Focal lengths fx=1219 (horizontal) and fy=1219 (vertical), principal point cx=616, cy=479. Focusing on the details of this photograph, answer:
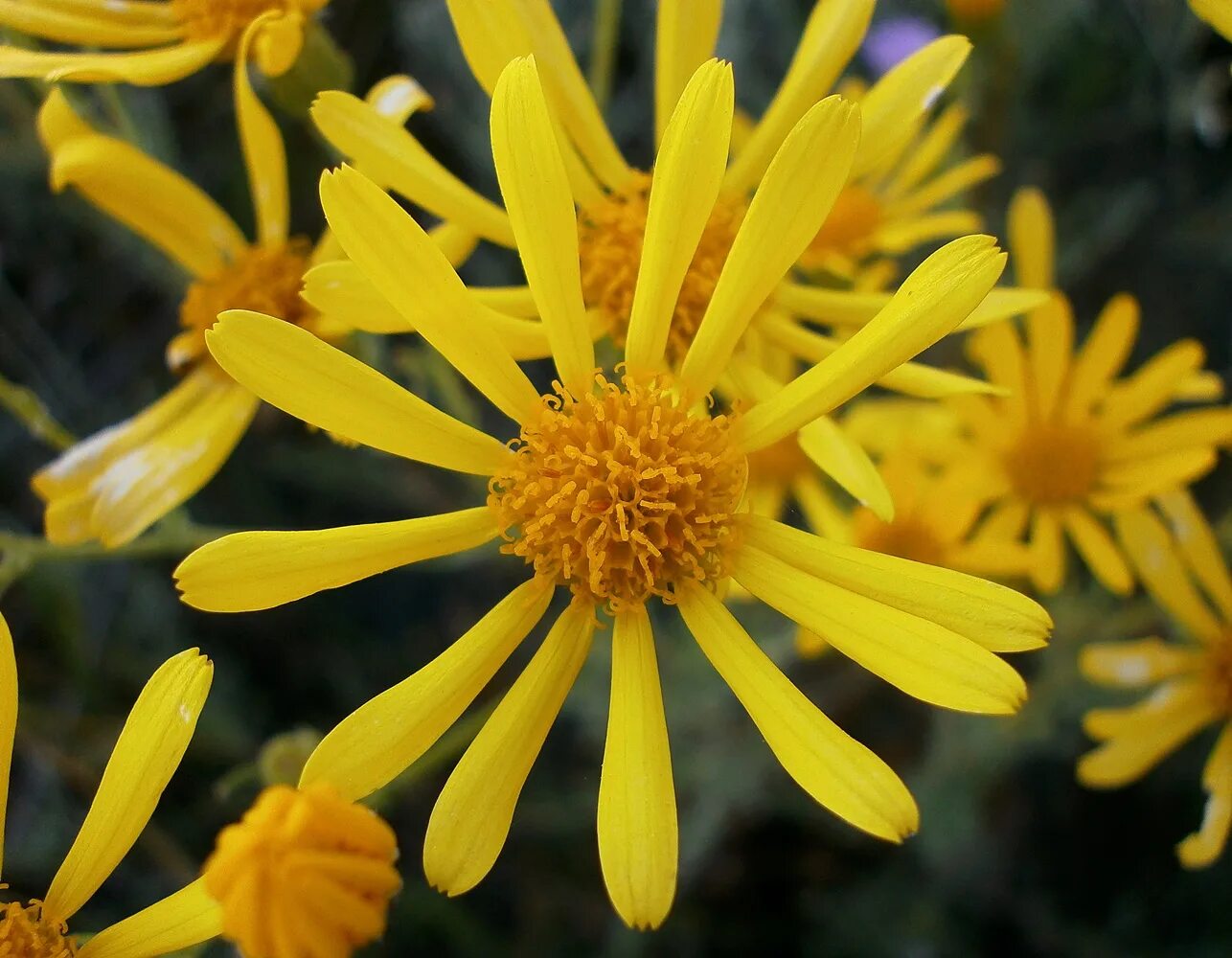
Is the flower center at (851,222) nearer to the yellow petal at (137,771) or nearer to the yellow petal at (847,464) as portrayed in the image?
the yellow petal at (847,464)

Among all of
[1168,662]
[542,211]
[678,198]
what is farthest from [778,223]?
[1168,662]

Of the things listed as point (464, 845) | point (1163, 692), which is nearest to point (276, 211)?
point (464, 845)

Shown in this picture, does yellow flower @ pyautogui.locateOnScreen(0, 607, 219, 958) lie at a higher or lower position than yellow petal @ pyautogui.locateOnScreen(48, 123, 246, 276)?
lower

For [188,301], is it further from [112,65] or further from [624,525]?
[624,525]

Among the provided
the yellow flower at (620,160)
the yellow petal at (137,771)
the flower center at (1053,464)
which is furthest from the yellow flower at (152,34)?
the flower center at (1053,464)

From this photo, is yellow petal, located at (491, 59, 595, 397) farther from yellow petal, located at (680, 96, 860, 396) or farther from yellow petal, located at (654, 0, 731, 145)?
yellow petal, located at (654, 0, 731, 145)

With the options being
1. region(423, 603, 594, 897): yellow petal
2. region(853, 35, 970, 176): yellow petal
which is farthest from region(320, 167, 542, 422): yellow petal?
region(853, 35, 970, 176): yellow petal
